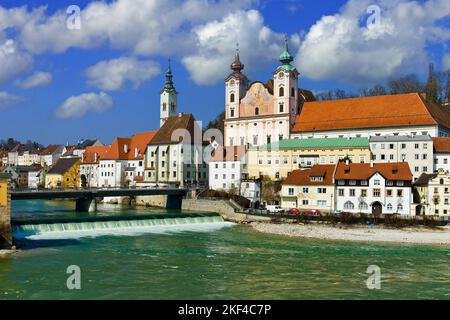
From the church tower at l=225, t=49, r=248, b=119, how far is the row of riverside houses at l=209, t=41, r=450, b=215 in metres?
0.16

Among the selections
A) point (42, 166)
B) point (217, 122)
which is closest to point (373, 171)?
point (217, 122)

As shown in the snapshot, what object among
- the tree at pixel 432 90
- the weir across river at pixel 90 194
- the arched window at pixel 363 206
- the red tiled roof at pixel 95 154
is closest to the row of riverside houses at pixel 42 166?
the red tiled roof at pixel 95 154

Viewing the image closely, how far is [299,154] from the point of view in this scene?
70.8m

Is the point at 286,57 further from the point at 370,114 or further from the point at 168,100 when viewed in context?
the point at 168,100

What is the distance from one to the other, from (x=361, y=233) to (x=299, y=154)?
2484 cm

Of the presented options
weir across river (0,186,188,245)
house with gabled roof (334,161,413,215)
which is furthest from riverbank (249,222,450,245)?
weir across river (0,186,188,245)

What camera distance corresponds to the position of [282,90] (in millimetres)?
79625

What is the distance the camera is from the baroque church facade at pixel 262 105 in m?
79.6

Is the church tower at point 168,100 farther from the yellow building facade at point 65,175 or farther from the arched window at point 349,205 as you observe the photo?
the arched window at point 349,205

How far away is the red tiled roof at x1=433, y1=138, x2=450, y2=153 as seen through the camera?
62.9 metres
